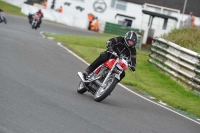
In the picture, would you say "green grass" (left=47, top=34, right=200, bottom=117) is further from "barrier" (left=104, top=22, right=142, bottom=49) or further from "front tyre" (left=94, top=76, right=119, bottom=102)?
"barrier" (left=104, top=22, right=142, bottom=49)

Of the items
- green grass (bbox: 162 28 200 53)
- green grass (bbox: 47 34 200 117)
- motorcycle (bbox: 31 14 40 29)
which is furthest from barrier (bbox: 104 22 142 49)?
green grass (bbox: 47 34 200 117)

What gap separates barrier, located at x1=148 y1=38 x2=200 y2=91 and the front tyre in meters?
5.57

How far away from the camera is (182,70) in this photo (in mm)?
19469

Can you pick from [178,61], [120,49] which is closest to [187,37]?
[178,61]

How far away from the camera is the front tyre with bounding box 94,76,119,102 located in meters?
12.2

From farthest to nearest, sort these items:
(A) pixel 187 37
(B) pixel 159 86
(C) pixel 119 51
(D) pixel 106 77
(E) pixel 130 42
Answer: (A) pixel 187 37
(B) pixel 159 86
(C) pixel 119 51
(E) pixel 130 42
(D) pixel 106 77

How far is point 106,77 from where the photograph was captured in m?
12.5

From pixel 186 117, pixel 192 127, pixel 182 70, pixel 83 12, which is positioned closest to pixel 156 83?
pixel 182 70

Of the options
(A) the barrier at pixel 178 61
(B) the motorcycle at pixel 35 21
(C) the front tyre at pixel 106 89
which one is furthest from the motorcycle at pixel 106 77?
(B) the motorcycle at pixel 35 21

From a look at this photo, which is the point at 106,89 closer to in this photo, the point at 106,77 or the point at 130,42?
the point at 106,77

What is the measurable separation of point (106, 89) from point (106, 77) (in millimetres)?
319

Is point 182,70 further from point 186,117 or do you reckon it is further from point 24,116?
point 24,116

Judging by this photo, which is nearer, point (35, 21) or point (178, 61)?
point (178, 61)

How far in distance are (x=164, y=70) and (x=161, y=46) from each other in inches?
88.3
